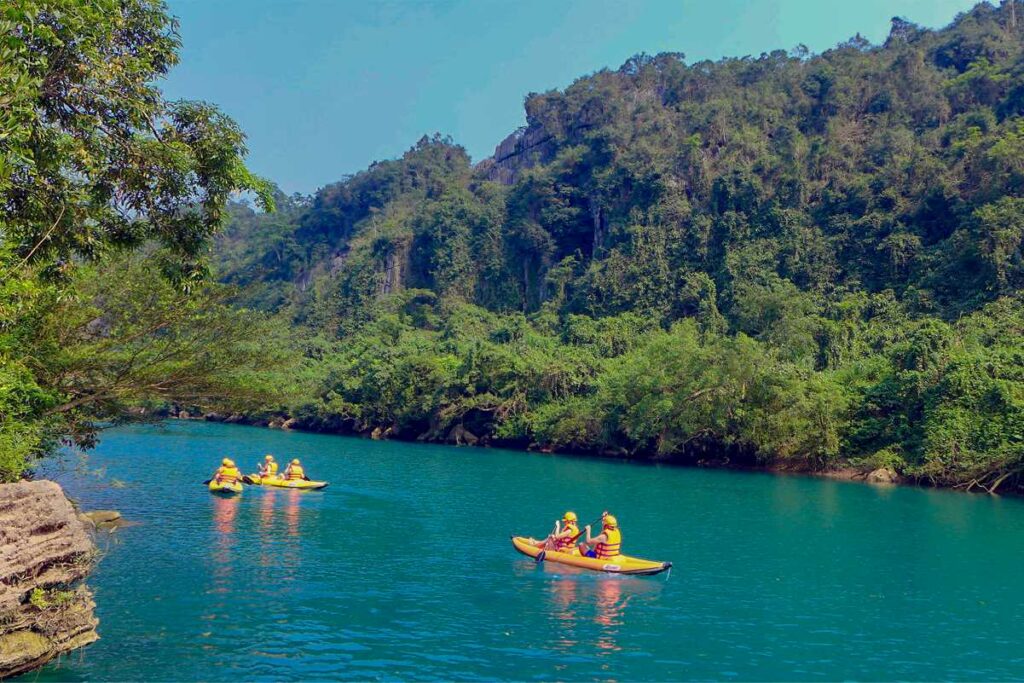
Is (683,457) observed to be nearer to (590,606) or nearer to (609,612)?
(590,606)

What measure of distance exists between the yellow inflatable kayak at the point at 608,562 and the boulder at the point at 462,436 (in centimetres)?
3602

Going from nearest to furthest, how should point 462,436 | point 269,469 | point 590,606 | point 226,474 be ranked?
point 590,606
point 226,474
point 269,469
point 462,436

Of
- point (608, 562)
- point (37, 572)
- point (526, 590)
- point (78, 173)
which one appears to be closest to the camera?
point (37, 572)

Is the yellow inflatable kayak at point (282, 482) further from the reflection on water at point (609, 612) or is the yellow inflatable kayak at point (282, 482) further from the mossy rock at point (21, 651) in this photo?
the mossy rock at point (21, 651)

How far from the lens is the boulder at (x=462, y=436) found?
54.6 m

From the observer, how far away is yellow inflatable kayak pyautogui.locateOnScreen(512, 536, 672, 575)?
1702 centimetres

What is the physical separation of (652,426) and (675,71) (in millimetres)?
59301

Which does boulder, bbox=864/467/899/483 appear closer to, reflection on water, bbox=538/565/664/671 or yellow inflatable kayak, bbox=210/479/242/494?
reflection on water, bbox=538/565/664/671

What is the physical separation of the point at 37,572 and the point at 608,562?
11.1m

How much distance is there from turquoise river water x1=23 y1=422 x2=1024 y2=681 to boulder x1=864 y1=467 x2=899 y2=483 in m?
6.52

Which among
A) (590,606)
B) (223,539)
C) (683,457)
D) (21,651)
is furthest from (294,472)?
(683,457)

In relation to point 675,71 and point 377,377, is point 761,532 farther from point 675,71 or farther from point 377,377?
point 675,71

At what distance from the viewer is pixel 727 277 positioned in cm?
6200

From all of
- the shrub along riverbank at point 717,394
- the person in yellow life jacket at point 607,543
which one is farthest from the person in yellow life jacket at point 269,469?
the person in yellow life jacket at point 607,543
